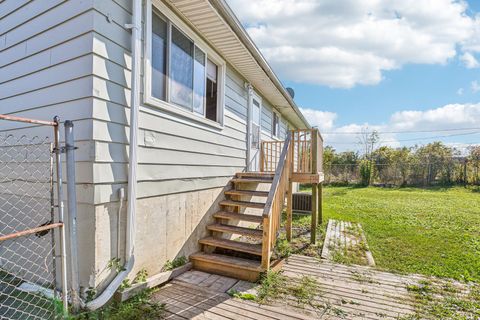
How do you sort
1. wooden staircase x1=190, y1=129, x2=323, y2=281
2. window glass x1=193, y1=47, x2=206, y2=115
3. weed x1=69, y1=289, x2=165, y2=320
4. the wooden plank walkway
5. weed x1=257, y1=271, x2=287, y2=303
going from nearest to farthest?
weed x1=69, y1=289, x2=165, y2=320 → weed x1=257, y1=271, x2=287, y2=303 → wooden staircase x1=190, y1=129, x2=323, y2=281 → window glass x1=193, y1=47, x2=206, y2=115 → the wooden plank walkway

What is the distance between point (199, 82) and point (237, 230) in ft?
8.74

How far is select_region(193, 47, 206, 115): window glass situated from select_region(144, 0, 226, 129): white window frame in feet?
0.33

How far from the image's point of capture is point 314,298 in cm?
309

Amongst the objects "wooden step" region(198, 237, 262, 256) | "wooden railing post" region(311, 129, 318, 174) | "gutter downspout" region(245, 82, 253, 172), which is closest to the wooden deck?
"wooden step" region(198, 237, 262, 256)

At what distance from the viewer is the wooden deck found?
2.71 metres

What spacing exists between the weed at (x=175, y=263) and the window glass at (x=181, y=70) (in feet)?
7.62

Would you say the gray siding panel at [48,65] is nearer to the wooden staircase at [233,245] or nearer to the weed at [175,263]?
the weed at [175,263]

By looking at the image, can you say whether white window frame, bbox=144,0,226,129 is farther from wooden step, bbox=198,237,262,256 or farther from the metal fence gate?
wooden step, bbox=198,237,262,256

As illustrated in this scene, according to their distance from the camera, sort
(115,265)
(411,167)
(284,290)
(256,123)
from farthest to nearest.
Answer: (411,167), (256,123), (284,290), (115,265)

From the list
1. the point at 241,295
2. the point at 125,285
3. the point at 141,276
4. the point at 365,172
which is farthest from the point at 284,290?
the point at 365,172

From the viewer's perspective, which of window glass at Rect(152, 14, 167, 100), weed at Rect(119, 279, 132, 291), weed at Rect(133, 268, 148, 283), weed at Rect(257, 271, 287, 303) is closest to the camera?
weed at Rect(119, 279, 132, 291)

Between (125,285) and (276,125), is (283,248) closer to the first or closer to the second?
(125,285)

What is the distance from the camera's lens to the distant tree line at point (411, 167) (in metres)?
16.6

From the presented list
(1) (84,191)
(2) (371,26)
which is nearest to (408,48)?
(2) (371,26)
